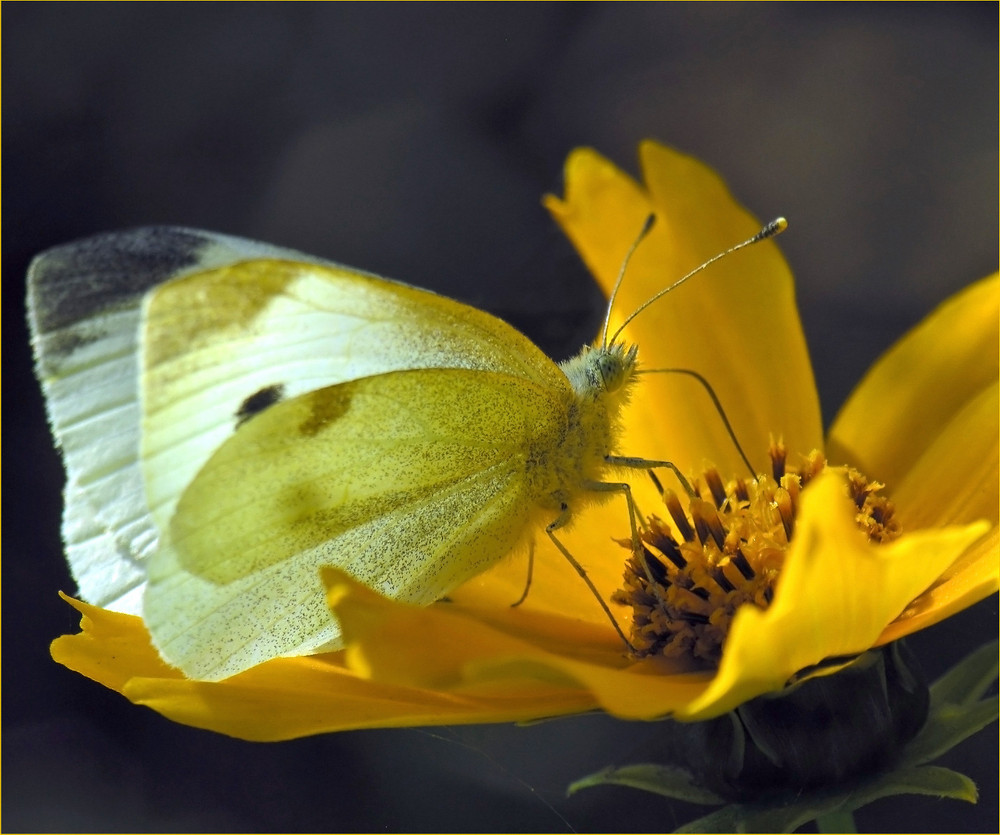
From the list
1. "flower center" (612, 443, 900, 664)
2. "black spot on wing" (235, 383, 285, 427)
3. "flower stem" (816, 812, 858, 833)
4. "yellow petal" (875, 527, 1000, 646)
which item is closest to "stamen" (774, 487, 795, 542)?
"flower center" (612, 443, 900, 664)

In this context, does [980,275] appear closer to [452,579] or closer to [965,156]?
[965,156]

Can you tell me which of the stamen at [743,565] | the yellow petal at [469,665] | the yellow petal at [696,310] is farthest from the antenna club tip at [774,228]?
the yellow petal at [469,665]

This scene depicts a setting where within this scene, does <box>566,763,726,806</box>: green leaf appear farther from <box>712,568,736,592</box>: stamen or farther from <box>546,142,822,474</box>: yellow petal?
<box>546,142,822,474</box>: yellow petal

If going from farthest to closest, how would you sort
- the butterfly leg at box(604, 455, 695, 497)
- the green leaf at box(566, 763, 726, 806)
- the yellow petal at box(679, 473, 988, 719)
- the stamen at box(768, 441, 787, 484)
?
the stamen at box(768, 441, 787, 484), the butterfly leg at box(604, 455, 695, 497), the green leaf at box(566, 763, 726, 806), the yellow petal at box(679, 473, 988, 719)

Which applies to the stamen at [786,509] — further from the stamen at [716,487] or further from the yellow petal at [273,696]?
the yellow petal at [273,696]

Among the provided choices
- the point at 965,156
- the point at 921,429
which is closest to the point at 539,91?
the point at 965,156

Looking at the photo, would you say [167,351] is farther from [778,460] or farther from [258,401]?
[778,460]
